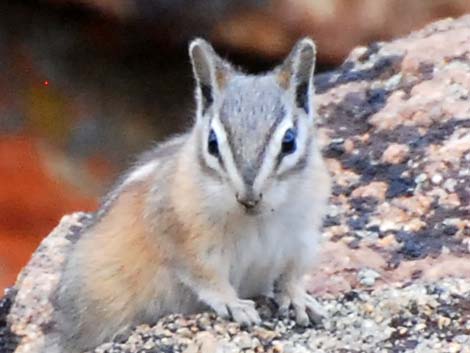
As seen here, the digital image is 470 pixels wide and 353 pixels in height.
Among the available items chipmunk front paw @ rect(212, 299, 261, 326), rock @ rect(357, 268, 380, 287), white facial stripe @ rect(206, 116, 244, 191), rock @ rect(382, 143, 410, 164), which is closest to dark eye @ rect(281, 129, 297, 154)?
white facial stripe @ rect(206, 116, 244, 191)

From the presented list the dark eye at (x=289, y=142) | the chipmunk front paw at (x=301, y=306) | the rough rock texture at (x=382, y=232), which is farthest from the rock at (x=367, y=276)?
the dark eye at (x=289, y=142)

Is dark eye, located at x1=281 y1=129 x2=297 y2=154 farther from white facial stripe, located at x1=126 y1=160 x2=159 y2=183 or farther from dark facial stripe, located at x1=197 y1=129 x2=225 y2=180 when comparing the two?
white facial stripe, located at x1=126 y1=160 x2=159 y2=183

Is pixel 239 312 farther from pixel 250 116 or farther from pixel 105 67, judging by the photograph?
pixel 105 67

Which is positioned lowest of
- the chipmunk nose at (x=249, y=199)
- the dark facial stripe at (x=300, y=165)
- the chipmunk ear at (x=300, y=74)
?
the chipmunk nose at (x=249, y=199)

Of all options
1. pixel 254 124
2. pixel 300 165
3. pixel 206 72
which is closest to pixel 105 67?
pixel 206 72

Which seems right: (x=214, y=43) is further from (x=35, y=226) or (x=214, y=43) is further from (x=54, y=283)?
(x=54, y=283)

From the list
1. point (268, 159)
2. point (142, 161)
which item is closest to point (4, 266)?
point (142, 161)

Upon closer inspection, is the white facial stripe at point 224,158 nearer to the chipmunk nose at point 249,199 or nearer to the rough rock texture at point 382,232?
the chipmunk nose at point 249,199
